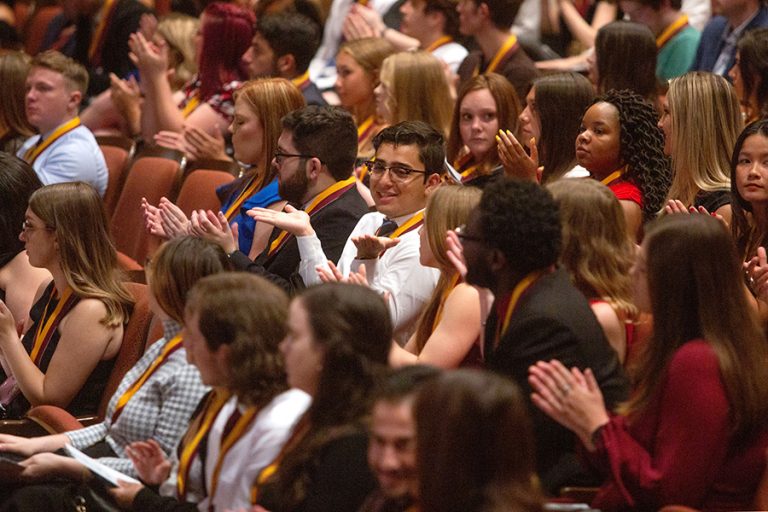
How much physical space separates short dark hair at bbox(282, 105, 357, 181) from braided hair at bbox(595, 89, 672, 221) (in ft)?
2.97

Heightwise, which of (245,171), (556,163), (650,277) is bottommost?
(245,171)

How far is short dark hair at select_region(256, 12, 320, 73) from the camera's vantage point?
6.52 meters

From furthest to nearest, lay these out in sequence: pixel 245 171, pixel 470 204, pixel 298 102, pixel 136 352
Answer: pixel 245 171 < pixel 298 102 < pixel 136 352 < pixel 470 204

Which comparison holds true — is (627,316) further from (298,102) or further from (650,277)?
(298,102)

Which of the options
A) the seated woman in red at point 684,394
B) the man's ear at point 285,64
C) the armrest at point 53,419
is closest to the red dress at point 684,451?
the seated woman in red at point 684,394

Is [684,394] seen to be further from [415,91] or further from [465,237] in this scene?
[415,91]

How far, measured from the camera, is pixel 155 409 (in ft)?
11.7

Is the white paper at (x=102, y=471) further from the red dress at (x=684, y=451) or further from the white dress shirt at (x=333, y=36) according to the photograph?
the white dress shirt at (x=333, y=36)

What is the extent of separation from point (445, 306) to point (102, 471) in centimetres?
98

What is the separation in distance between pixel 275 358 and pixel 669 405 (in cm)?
85

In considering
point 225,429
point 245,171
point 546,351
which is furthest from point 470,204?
point 245,171

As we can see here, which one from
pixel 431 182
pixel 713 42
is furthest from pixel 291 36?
pixel 431 182

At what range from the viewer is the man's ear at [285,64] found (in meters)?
6.54

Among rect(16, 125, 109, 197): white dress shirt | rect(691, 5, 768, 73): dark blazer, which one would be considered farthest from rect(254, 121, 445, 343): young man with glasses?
rect(691, 5, 768, 73): dark blazer
